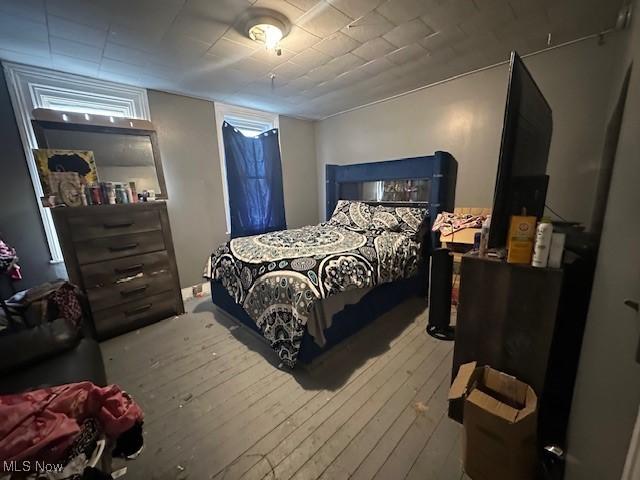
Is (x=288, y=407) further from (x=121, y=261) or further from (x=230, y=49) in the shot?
(x=230, y=49)

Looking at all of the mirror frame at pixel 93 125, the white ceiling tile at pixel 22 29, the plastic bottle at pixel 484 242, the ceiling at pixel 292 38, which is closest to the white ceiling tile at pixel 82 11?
the ceiling at pixel 292 38

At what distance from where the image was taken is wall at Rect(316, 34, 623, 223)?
1.98 meters

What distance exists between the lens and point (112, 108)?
2531mm

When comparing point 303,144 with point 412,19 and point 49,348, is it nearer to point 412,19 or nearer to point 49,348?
point 412,19

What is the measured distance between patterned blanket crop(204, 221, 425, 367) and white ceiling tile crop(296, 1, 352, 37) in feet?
5.27

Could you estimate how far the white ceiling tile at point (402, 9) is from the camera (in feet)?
4.99

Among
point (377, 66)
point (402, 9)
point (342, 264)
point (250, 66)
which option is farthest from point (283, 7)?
point (342, 264)

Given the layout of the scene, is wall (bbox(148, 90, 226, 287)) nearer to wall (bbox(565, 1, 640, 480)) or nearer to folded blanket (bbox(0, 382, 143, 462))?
folded blanket (bbox(0, 382, 143, 462))

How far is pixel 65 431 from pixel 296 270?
1.26 meters

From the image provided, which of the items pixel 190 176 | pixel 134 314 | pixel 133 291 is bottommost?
pixel 134 314

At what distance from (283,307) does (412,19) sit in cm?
215

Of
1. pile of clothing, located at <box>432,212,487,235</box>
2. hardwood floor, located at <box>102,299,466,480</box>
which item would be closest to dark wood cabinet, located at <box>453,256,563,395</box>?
hardwood floor, located at <box>102,299,466,480</box>

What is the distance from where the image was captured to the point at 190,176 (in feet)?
9.93

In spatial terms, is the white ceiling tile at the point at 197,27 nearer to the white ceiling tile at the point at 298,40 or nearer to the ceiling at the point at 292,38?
the ceiling at the point at 292,38
